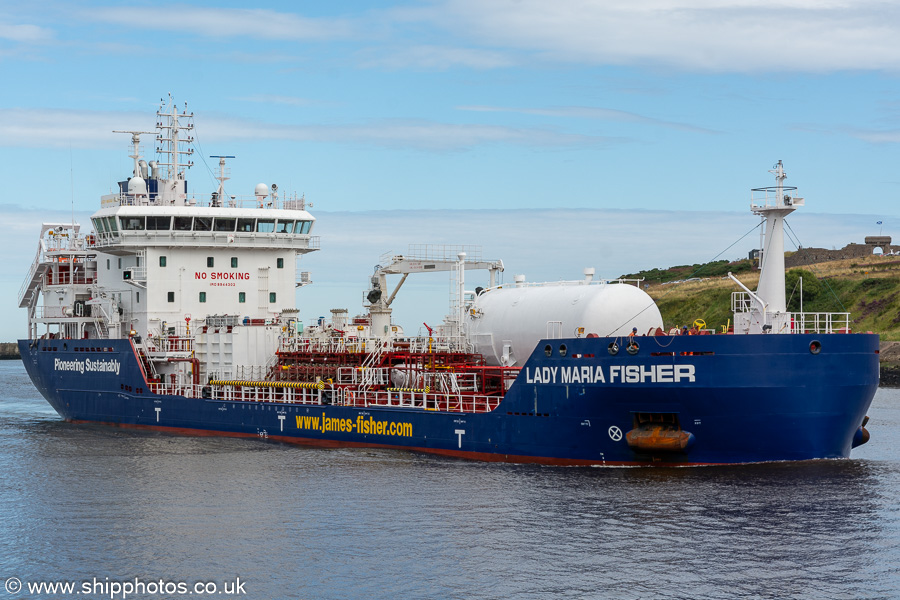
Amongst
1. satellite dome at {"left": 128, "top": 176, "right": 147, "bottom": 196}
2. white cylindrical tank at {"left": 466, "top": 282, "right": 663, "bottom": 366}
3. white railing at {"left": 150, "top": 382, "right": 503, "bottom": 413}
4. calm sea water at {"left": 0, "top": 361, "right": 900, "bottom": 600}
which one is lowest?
calm sea water at {"left": 0, "top": 361, "right": 900, "bottom": 600}

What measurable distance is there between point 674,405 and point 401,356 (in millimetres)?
11148

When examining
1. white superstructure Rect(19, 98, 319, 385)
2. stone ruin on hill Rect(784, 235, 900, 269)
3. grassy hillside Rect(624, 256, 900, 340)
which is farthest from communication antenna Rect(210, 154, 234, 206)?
stone ruin on hill Rect(784, 235, 900, 269)

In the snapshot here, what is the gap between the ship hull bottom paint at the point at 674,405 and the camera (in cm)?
2483

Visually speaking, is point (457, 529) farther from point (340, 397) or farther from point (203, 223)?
point (203, 223)

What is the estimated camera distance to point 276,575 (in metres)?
18.8

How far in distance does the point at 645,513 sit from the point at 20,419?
36.1m

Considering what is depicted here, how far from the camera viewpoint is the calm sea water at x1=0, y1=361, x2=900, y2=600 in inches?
717

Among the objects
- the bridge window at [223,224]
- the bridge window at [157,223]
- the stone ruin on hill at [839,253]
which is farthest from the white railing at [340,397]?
the stone ruin on hill at [839,253]

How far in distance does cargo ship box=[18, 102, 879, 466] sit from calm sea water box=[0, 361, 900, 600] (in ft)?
4.03

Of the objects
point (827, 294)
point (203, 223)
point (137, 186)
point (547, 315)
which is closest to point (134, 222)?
point (137, 186)

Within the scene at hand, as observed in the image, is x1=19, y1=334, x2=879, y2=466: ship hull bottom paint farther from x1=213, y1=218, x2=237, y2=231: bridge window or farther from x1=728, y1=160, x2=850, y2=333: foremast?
x1=213, y1=218, x2=237, y2=231: bridge window

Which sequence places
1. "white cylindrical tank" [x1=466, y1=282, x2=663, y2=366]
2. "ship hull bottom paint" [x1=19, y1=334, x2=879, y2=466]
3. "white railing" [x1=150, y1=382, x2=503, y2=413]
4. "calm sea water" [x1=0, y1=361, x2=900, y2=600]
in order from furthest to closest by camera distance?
1. "white railing" [x1=150, y1=382, x2=503, y2=413]
2. "white cylindrical tank" [x1=466, y1=282, x2=663, y2=366]
3. "ship hull bottom paint" [x1=19, y1=334, x2=879, y2=466]
4. "calm sea water" [x1=0, y1=361, x2=900, y2=600]

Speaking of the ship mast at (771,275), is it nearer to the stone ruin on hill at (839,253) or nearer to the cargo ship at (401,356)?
the cargo ship at (401,356)

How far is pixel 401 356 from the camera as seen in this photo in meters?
34.2
